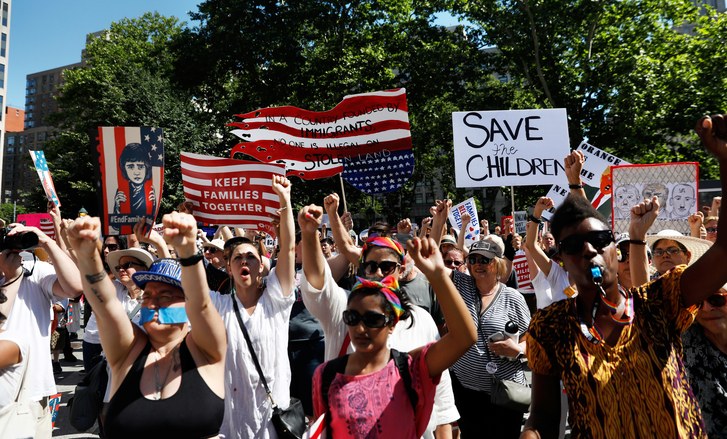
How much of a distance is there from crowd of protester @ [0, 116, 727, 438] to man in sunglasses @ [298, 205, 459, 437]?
11mm

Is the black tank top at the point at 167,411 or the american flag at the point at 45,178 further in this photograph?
the american flag at the point at 45,178

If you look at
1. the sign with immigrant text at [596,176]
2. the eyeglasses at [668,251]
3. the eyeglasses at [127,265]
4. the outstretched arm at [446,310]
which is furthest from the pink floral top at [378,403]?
the sign with immigrant text at [596,176]

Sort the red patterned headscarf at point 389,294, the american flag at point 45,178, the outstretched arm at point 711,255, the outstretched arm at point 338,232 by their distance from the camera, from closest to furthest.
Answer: the outstretched arm at point 711,255, the red patterned headscarf at point 389,294, the outstretched arm at point 338,232, the american flag at point 45,178

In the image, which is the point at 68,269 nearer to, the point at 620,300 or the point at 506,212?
the point at 620,300

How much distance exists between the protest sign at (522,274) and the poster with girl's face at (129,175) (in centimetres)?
431

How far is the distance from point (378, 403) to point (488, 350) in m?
1.91

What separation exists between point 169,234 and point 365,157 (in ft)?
14.7

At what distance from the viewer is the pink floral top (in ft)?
7.60

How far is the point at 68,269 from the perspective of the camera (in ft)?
12.5

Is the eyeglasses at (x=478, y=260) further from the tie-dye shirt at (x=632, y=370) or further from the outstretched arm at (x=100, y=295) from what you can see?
the outstretched arm at (x=100, y=295)

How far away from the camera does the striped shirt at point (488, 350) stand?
3988mm

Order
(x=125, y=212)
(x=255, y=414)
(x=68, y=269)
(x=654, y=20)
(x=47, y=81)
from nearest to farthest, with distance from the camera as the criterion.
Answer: (x=255, y=414)
(x=68, y=269)
(x=125, y=212)
(x=654, y=20)
(x=47, y=81)

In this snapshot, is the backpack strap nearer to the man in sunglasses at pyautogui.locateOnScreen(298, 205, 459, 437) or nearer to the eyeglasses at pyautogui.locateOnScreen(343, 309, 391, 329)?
the eyeglasses at pyautogui.locateOnScreen(343, 309, 391, 329)

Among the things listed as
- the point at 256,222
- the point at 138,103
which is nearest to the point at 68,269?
the point at 256,222
